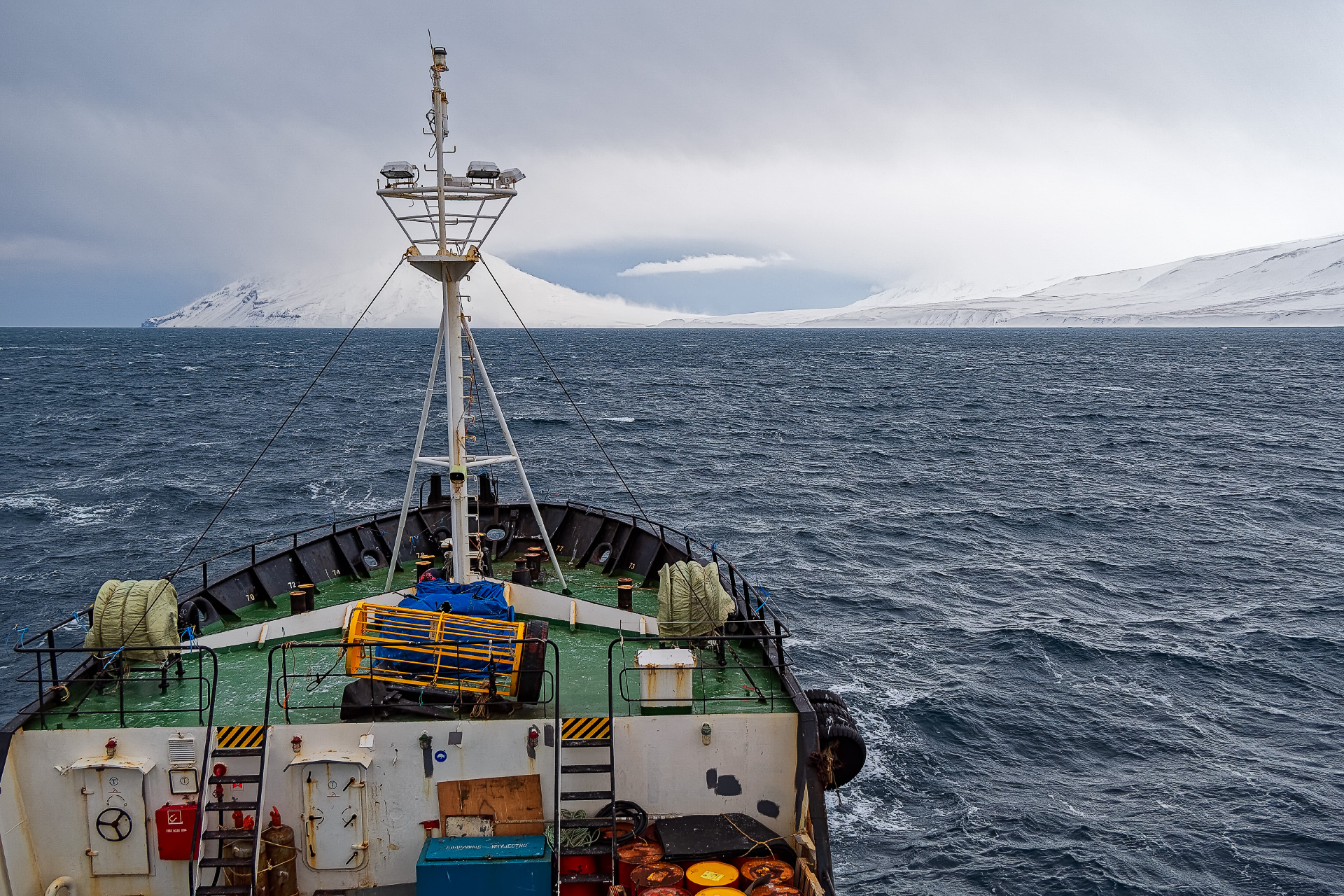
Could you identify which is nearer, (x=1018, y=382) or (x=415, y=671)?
(x=415, y=671)

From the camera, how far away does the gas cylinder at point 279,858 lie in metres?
11.8

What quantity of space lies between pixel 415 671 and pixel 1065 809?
16.1 meters

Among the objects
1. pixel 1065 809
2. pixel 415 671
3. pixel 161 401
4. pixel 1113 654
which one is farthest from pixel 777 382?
pixel 415 671

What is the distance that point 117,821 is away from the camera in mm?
11984

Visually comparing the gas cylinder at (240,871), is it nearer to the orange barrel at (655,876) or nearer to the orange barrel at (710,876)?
the orange barrel at (655,876)

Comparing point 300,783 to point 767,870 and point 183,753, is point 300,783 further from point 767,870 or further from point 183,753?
point 767,870

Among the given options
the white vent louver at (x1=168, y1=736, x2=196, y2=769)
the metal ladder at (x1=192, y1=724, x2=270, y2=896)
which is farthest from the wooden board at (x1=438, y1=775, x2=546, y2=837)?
the white vent louver at (x1=168, y1=736, x2=196, y2=769)

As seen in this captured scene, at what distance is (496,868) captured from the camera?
11.3m

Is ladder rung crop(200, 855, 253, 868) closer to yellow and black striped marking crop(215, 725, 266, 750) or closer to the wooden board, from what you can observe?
yellow and black striped marking crop(215, 725, 266, 750)

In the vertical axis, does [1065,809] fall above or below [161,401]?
below

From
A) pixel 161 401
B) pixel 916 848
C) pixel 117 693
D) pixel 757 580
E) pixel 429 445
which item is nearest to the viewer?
pixel 117 693

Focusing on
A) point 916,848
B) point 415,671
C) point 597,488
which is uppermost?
point 415,671

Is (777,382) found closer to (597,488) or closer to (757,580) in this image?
(597,488)

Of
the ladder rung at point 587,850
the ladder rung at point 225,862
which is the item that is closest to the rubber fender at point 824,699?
the ladder rung at point 587,850
